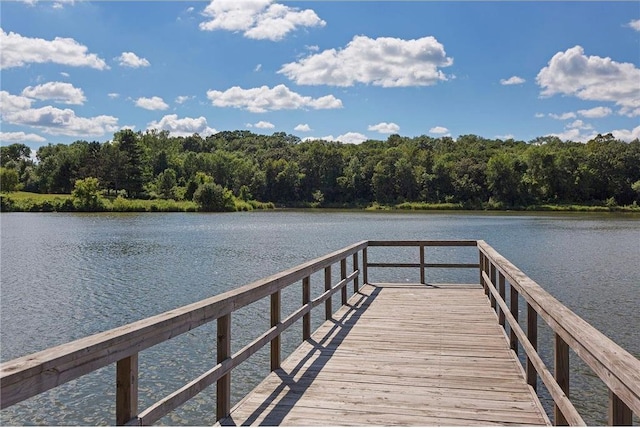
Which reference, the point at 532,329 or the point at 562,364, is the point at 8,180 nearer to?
the point at 532,329

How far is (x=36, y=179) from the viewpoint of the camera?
94.2m

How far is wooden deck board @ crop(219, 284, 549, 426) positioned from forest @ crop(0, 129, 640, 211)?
73.7 m

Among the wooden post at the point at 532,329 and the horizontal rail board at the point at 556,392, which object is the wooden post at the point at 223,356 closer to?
the horizontal rail board at the point at 556,392

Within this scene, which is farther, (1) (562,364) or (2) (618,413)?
(1) (562,364)

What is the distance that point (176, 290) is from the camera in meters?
15.9

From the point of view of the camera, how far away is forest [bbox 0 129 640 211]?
3314 inches

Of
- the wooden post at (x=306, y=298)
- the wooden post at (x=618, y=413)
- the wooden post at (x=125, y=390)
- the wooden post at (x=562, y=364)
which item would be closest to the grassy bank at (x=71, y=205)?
the wooden post at (x=306, y=298)

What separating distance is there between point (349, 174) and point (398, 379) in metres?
106

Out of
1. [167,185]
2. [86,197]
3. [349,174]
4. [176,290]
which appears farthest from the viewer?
[349,174]

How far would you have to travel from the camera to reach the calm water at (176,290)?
293 inches

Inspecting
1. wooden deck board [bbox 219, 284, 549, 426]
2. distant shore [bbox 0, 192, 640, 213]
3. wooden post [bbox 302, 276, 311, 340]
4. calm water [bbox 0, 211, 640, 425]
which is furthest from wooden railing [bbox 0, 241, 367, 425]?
distant shore [bbox 0, 192, 640, 213]

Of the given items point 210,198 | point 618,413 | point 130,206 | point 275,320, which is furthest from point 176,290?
point 210,198

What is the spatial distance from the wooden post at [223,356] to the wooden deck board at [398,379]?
0.28ft

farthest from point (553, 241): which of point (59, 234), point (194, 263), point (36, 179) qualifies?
point (36, 179)
